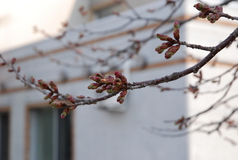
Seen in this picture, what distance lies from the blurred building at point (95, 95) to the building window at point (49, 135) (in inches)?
0.7

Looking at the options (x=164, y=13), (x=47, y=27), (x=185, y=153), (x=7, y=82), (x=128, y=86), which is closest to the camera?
(x=128, y=86)

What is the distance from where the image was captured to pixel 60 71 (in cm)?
885

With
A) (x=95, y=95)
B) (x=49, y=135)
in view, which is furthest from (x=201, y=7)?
(x=49, y=135)

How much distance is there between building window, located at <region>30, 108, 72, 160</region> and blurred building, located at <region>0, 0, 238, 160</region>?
0.06 ft

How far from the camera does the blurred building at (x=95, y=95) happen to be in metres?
6.79

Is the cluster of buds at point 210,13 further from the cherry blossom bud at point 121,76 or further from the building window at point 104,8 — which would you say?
the building window at point 104,8

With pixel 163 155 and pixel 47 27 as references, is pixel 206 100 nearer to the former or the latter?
pixel 163 155

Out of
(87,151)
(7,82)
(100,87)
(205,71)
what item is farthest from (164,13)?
(100,87)

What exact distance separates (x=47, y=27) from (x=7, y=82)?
172 centimetres

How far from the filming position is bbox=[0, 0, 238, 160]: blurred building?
6785mm

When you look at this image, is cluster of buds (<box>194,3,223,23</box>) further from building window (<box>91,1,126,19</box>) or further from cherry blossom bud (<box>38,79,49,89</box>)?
building window (<box>91,1,126,19</box>)

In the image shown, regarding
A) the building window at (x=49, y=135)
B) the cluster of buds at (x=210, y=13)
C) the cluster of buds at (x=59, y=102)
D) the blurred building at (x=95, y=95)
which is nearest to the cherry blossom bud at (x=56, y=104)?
the cluster of buds at (x=59, y=102)

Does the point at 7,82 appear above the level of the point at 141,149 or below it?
above

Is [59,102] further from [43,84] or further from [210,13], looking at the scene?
[210,13]
